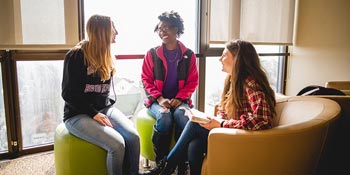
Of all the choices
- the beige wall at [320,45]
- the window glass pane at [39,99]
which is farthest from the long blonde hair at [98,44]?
the beige wall at [320,45]

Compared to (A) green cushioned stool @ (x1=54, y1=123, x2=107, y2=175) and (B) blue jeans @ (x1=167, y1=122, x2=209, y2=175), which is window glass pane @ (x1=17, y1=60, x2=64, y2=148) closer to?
(A) green cushioned stool @ (x1=54, y1=123, x2=107, y2=175)

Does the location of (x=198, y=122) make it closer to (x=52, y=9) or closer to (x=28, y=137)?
(x=52, y=9)

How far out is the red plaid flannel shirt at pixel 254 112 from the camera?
1.42 m

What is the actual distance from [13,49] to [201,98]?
1.90m

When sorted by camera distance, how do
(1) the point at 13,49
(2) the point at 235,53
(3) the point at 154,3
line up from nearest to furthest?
(2) the point at 235,53, (1) the point at 13,49, (3) the point at 154,3

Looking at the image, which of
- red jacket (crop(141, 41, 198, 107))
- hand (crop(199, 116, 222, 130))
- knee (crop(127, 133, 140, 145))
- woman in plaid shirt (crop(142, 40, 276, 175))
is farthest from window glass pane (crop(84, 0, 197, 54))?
hand (crop(199, 116, 222, 130))

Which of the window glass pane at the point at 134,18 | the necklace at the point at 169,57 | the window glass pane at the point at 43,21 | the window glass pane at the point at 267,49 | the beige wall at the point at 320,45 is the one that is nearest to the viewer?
the window glass pane at the point at 43,21

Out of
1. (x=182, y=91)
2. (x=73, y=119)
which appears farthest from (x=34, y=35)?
(x=182, y=91)

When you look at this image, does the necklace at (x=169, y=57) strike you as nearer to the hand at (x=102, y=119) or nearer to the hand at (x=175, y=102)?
the hand at (x=175, y=102)

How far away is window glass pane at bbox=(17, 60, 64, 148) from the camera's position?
2.38 meters

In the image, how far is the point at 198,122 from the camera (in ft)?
5.55

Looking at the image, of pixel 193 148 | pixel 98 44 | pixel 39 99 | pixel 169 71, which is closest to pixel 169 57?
pixel 169 71

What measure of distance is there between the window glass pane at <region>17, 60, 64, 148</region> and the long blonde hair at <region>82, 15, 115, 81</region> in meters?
0.76

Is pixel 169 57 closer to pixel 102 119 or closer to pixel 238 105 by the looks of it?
pixel 102 119
